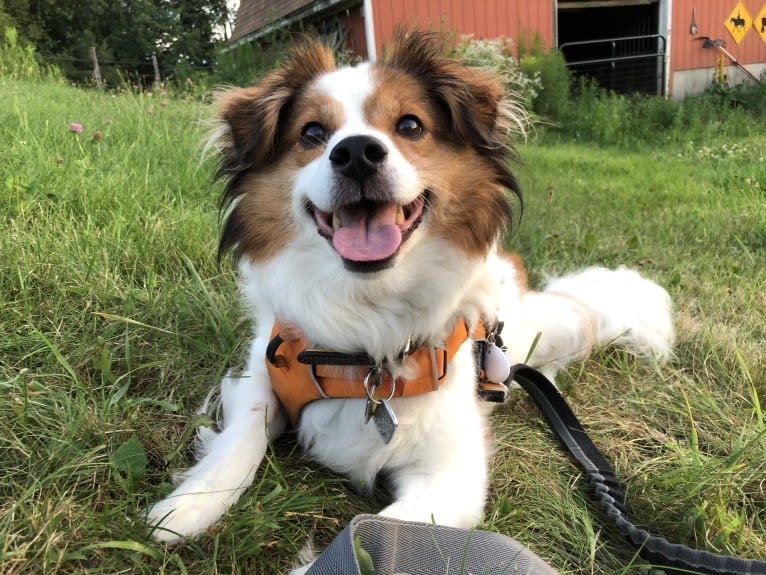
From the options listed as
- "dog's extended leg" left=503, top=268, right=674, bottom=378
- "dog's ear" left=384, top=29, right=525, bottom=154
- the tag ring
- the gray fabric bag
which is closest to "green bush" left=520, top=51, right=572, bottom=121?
"dog's extended leg" left=503, top=268, right=674, bottom=378

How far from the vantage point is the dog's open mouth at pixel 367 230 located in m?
1.67

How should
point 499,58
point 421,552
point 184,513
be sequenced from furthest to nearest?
point 499,58 → point 184,513 → point 421,552

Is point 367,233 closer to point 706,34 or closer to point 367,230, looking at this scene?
point 367,230

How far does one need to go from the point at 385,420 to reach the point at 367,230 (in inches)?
22.0

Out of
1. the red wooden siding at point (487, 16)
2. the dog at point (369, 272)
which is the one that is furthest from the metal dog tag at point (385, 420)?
the red wooden siding at point (487, 16)

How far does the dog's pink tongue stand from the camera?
5.50ft

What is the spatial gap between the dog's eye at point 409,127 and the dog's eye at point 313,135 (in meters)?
0.25

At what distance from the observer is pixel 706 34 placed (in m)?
13.7

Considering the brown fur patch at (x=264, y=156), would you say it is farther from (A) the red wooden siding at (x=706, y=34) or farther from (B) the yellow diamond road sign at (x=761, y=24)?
(B) the yellow diamond road sign at (x=761, y=24)

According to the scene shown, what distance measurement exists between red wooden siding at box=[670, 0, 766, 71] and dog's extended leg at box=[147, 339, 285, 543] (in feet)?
47.8

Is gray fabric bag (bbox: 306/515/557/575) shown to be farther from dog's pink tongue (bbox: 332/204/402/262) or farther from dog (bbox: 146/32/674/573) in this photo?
dog's pink tongue (bbox: 332/204/402/262)

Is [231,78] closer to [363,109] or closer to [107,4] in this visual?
[363,109]

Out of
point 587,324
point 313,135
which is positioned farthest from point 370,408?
point 587,324

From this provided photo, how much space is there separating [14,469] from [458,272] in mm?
1380
